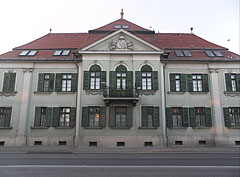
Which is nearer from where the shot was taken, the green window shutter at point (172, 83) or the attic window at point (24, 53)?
the green window shutter at point (172, 83)

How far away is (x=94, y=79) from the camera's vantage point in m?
18.3

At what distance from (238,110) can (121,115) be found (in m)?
11.0

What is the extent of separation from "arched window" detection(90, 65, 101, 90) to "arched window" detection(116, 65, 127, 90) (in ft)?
5.97

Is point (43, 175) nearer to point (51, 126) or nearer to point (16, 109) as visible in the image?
point (51, 126)

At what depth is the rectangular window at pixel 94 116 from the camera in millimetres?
17359

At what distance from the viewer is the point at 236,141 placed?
17375 mm

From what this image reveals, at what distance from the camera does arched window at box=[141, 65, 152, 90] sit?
59.7ft

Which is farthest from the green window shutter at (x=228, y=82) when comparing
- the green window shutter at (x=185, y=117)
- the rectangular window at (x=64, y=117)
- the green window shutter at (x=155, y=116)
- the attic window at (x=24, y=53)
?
the attic window at (x=24, y=53)

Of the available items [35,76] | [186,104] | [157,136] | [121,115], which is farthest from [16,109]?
[186,104]

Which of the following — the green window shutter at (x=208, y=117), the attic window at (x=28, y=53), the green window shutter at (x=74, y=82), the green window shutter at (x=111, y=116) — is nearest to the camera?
the green window shutter at (x=111, y=116)

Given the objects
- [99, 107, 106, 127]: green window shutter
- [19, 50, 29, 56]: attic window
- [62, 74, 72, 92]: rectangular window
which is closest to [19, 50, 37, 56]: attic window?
[19, 50, 29, 56]: attic window

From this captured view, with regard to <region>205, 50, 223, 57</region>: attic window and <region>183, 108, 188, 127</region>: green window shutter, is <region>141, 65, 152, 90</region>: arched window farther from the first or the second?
<region>205, 50, 223, 57</region>: attic window

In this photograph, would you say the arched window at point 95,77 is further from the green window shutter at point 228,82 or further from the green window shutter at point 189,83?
the green window shutter at point 228,82

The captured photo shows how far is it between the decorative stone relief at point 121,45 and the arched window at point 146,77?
2446 millimetres
